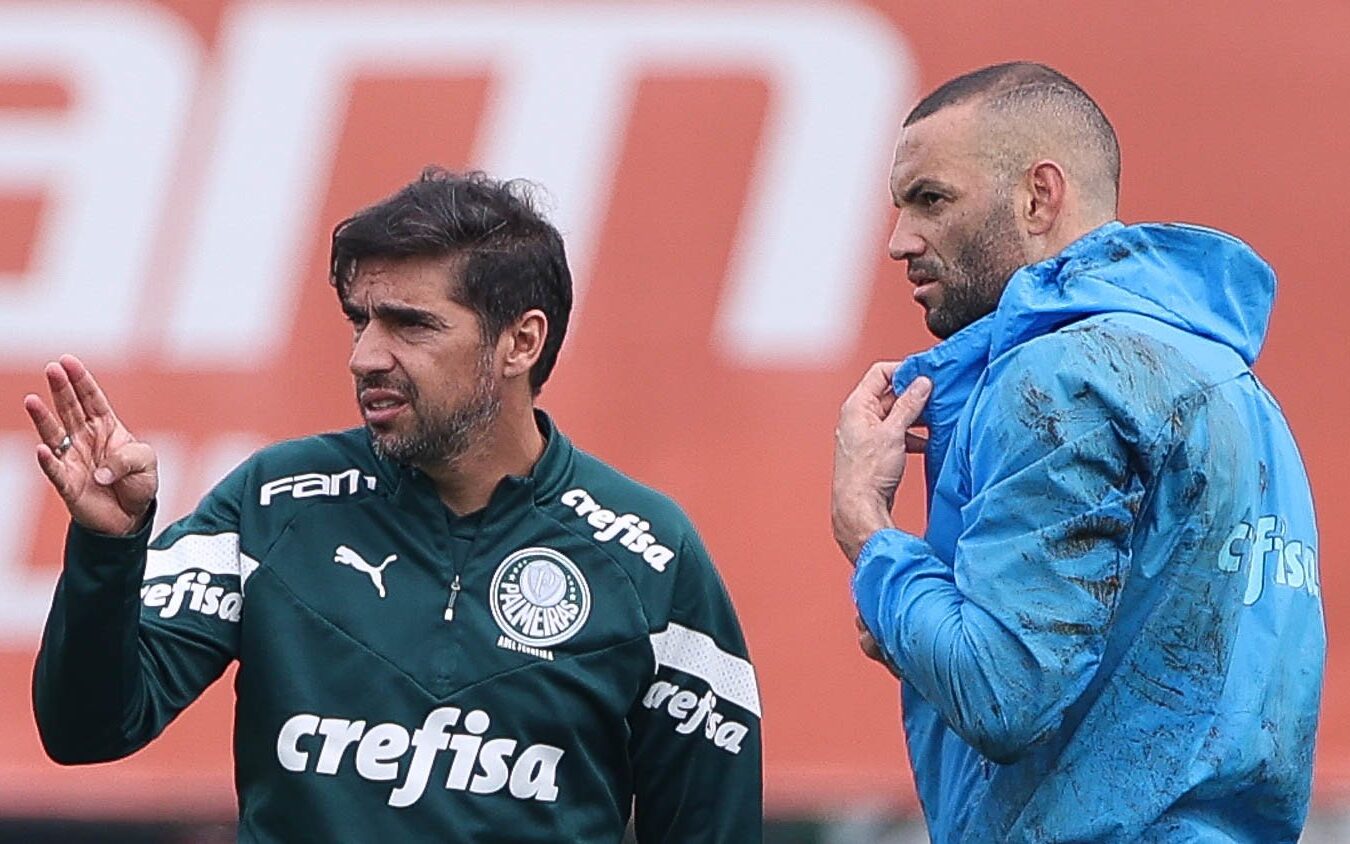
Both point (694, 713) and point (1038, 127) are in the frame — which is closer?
point (1038, 127)

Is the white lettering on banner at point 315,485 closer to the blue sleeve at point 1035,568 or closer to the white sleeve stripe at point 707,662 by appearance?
the white sleeve stripe at point 707,662

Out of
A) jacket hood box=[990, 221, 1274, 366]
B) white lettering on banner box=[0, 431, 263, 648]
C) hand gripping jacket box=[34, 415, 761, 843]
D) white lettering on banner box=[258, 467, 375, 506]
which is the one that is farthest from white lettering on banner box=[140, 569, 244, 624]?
white lettering on banner box=[0, 431, 263, 648]

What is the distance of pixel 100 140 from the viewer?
14.7ft

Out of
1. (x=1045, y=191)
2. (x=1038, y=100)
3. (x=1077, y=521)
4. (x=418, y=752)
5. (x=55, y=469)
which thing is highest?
(x=1038, y=100)

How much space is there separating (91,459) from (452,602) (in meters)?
0.48

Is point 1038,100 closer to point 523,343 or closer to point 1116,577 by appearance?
point 1116,577

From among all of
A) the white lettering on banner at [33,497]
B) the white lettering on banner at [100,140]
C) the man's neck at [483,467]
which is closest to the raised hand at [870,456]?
the man's neck at [483,467]

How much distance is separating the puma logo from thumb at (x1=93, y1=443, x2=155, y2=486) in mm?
315

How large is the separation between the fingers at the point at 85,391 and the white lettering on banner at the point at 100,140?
79.3 inches

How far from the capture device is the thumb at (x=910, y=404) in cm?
241

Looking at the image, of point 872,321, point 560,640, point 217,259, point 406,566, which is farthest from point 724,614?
point 217,259

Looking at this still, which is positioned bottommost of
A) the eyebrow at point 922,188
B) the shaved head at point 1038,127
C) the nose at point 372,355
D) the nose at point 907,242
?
the nose at point 372,355

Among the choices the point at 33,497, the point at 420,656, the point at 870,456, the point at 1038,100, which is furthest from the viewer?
the point at 33,497

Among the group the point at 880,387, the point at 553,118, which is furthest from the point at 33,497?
the point at 880,387
